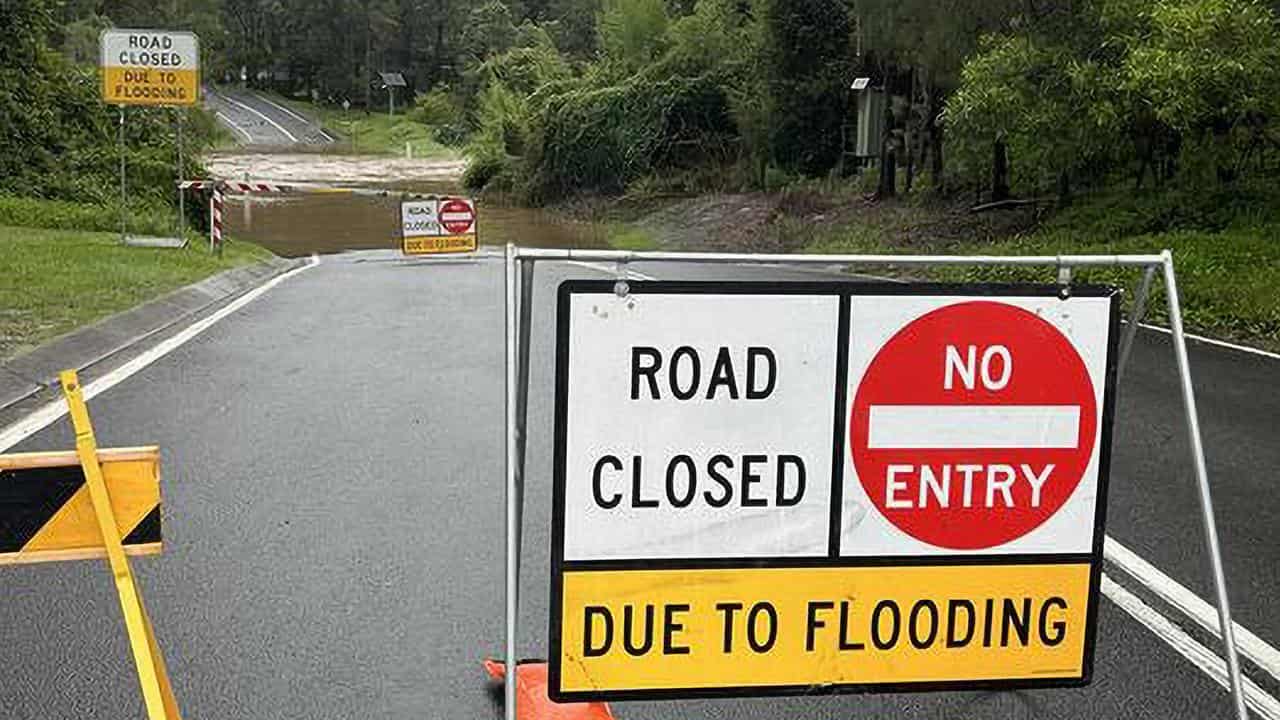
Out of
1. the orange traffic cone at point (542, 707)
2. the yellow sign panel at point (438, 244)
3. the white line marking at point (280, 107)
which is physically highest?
the white line marking at point (280, 107)

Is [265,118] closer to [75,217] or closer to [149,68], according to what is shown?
[75,217]

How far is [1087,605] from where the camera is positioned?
11.7 feet

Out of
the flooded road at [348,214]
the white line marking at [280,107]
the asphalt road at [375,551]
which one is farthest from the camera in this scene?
the white line marking at [280,107]

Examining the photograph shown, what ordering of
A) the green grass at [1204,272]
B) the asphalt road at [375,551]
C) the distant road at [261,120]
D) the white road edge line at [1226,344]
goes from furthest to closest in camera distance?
the distant road at [261,120] < the green grass at [1204,272] < the white road edge line at [1226,344] < the asphalt road at [375,551]

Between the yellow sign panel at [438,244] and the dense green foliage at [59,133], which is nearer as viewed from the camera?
the yellow sign panel at [438,244]

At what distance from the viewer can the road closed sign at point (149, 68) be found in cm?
1962

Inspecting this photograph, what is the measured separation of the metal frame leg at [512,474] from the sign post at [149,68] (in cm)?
1757

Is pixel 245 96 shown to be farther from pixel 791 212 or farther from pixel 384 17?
pixel 791 212

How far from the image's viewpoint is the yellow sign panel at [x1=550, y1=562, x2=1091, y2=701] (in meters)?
3.38

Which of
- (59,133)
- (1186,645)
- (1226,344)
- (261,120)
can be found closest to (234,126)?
(261,120)

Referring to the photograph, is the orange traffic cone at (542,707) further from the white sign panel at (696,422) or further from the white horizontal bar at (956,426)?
the white horizontal bar at (956,426)

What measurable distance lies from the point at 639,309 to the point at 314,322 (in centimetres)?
1038

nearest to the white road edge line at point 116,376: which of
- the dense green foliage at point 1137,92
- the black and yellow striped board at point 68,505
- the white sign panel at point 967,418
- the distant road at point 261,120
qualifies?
the black and yellow striped board at point 68,505

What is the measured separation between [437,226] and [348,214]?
1841 centimetres
